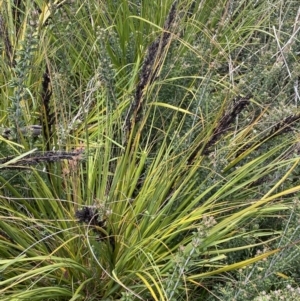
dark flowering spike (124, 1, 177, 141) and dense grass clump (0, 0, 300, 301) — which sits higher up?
dark flowering spike (124, 1, 177, 141)

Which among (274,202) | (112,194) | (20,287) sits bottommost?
(20,287)

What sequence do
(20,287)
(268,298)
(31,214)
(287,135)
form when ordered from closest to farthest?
(268,298)
(20,287)
(31,214)
(287,135)

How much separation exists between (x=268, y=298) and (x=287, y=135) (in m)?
0.56

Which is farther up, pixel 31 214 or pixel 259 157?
pixel 259 157

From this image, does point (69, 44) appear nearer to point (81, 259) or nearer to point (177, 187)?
point (177, 187)

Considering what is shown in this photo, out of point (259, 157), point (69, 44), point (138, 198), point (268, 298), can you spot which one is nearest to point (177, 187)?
point (138, 198)

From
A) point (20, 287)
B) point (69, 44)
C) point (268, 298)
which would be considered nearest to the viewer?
point (268, 298)

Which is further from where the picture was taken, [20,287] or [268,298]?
[20,287]

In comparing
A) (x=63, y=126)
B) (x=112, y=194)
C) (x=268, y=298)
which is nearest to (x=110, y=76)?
(x=63, y=126)

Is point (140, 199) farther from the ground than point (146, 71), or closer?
closer

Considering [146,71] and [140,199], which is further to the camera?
[140,199]

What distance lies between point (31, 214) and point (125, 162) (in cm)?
26

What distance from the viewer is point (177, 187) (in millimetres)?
1192

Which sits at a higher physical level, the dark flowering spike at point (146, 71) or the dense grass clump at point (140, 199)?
the dark flowering spike at point (146, 71)
